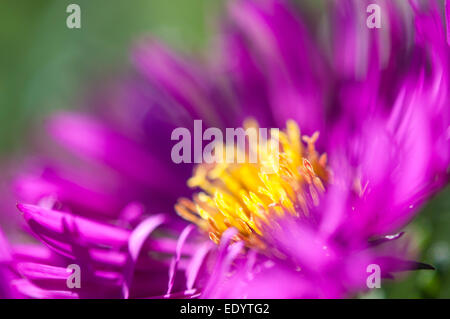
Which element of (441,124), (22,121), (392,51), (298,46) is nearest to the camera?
(441,124)

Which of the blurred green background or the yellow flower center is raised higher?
the blurred green background

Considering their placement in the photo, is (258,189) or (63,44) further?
(63,44)

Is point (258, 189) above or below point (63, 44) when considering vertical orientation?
below

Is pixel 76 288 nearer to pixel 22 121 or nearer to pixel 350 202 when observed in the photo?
pixel 350 202

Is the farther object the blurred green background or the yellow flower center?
the blurred green background

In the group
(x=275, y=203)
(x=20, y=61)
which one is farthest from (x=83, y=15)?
(x=275, y=203)
